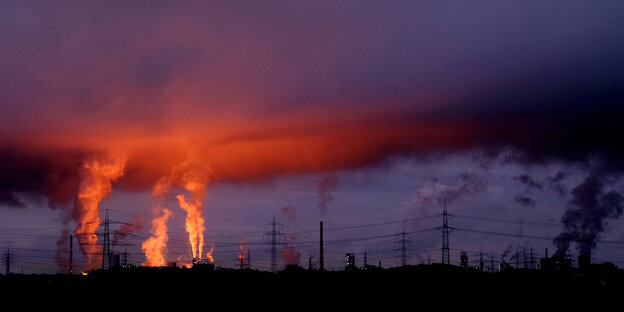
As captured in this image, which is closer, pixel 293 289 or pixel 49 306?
pixel 49 306

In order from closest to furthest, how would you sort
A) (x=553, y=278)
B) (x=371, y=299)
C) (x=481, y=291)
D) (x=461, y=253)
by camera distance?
(x=371, y=299), (x=481, y=291), (x=553, y=278), (x=461, y=253)

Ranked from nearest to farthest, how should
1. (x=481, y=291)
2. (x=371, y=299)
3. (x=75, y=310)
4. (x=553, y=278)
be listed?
(x=75, y=310) < (x=371, y=299) < (x=481, y=291) < (x=553, y=278)

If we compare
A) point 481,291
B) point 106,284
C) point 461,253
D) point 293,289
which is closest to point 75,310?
point 106,284

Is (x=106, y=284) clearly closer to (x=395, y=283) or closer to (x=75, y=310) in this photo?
(x=75, y=310)

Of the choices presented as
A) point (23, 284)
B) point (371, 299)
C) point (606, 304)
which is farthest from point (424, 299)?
point (23, 284)

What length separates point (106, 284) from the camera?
8494 centimetres

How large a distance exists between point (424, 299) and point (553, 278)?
26.8m

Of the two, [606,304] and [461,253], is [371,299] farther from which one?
[461,253]

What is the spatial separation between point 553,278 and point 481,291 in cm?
1819

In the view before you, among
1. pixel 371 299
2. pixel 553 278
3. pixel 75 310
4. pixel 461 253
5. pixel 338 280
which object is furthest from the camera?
pixel 461 253

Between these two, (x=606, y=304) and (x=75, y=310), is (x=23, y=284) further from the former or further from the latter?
(x=606, y=304)

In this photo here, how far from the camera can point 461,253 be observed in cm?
14512

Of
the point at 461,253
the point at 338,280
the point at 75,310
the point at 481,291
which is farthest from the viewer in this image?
the point at 461,253

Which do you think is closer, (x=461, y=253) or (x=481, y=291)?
(x=481, y=291)
